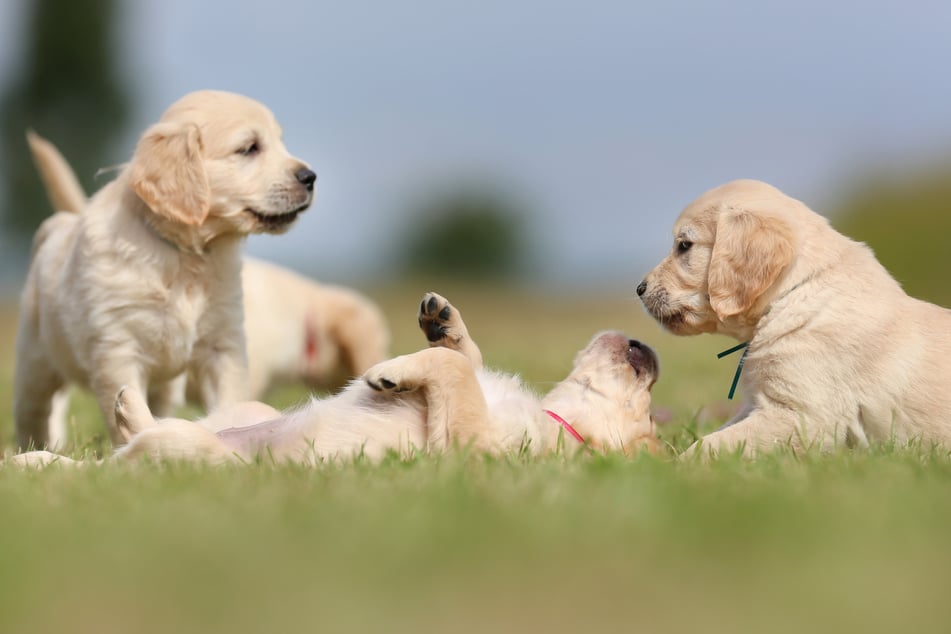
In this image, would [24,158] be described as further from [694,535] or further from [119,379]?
[694,535]

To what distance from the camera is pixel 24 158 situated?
27.5m

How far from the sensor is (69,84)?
92.4 feet

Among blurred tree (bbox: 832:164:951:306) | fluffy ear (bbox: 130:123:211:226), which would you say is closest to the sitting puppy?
fluffy ear (bbox: 130:123:211:226)

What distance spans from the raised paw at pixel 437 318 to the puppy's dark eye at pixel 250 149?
1.38 m

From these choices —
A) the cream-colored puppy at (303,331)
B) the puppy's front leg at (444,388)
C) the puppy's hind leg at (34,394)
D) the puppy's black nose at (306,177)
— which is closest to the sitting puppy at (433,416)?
the puppy's front leg at (444,388)

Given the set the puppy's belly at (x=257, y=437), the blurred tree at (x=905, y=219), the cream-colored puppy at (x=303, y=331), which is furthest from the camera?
the blurred tree at (x=905, y=219)

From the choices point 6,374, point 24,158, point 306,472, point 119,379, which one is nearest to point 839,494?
point 306,472

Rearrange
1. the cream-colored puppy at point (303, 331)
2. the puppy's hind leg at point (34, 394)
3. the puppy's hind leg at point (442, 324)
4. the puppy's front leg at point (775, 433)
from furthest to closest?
the cream-colored puppy at point (303, 331), the puppy's hind leg at point (34, 394), the puppy's hind leg at point (442, 324), the puppy's front leg at point (775, 433)

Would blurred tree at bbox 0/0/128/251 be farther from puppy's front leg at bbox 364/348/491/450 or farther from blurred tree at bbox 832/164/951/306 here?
puppy's front leg at bbox 364/348/491/450

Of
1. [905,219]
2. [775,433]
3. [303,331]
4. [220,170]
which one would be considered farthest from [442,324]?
[905,219]

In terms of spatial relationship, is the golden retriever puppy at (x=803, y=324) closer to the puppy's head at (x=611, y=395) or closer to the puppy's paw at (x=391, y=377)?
the puppy's head at (x=611, y=395)

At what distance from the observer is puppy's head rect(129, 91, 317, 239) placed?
421 cm

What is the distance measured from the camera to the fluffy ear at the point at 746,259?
3.49 metres

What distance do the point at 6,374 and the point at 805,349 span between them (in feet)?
21.2
